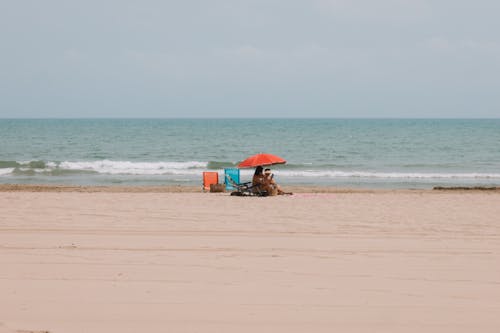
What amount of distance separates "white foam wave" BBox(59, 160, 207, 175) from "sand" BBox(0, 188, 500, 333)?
55.9 ft

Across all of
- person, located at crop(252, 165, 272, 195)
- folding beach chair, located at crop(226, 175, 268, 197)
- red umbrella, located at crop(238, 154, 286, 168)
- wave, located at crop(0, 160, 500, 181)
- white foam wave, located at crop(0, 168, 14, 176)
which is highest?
red umbrella, located at crop(238, 154, 286, 168)

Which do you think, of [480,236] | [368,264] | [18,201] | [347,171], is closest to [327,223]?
[480,236]

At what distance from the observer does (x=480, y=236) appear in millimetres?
8609

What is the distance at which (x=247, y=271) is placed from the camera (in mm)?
6324

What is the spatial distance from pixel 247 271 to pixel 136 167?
2433 cm

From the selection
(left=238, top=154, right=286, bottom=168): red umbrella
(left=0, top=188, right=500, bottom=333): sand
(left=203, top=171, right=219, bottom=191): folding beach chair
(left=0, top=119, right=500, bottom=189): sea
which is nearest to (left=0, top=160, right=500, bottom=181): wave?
(left=0, top=119, right=500, bottom=189): sea

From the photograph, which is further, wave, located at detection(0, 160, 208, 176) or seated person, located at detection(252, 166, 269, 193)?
wave, located at detection(0, 160, 208, 176)

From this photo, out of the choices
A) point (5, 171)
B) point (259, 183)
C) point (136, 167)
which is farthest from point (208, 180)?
point (136, 167)

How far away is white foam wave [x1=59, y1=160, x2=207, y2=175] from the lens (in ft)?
91.6

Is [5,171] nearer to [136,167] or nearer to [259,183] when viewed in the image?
[136,167]

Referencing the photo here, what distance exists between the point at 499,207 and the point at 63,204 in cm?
786

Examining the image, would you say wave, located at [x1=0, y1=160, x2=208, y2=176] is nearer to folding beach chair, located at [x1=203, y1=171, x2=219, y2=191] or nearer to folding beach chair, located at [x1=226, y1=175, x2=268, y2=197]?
folding beach chair, located at [x1=203, y1=171, x2=219, y2=191]

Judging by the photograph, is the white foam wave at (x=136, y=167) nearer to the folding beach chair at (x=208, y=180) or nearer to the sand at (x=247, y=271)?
the folding beach chair at (x=208, y=180)

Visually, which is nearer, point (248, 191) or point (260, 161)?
point (248, 191)
